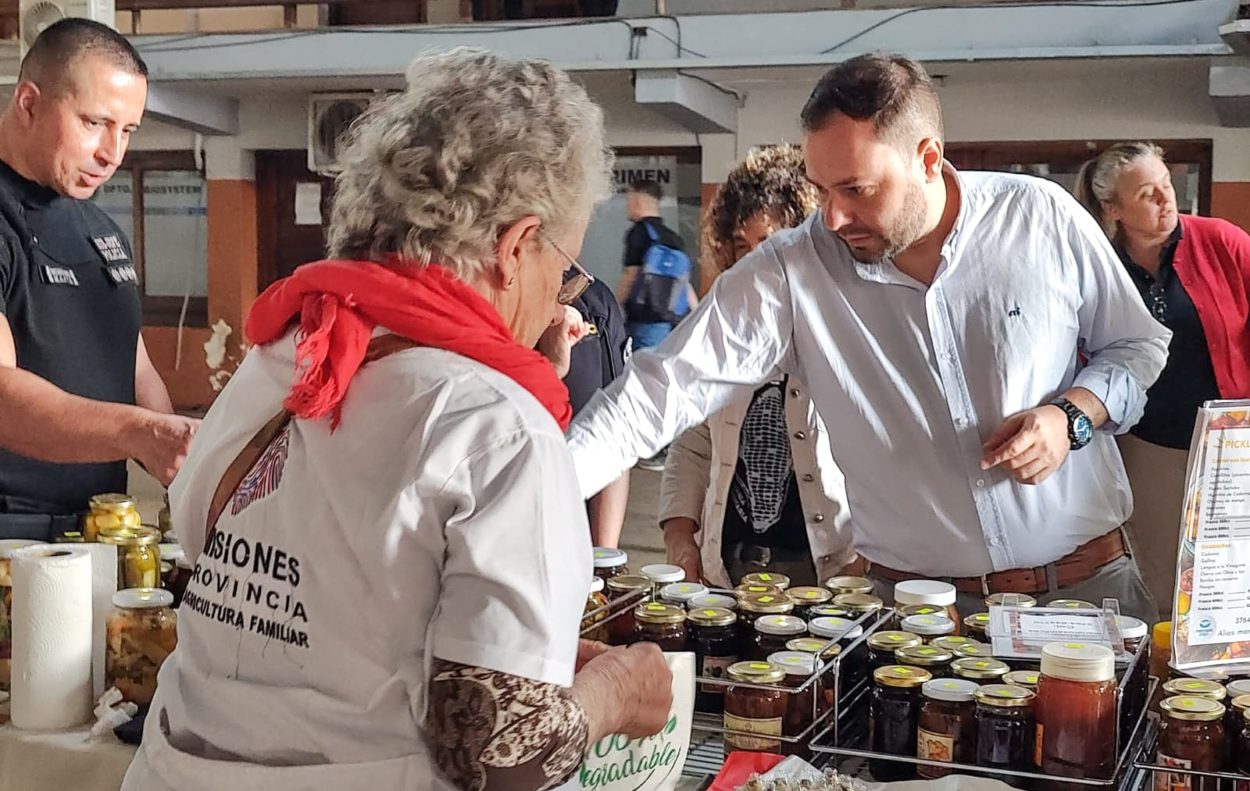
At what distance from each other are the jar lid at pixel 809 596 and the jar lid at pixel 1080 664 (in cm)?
44

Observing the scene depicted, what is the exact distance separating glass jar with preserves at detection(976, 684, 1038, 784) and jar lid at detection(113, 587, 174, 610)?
1089mm

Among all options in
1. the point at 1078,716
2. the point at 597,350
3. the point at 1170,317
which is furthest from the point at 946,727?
the point at 1170,317

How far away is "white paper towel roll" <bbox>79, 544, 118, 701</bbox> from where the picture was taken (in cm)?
186

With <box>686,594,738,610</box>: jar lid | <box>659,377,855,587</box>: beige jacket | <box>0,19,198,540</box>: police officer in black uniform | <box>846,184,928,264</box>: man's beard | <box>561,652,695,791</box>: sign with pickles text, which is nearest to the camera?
<box>561,652,695,791</box>: sign with pickles text

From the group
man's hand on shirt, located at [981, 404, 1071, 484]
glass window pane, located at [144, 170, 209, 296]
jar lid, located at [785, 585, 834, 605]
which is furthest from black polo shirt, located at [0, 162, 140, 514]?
glass window pane, located at [144, 170, 209, 296]

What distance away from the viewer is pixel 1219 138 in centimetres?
759

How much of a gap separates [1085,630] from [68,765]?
1.33 meters

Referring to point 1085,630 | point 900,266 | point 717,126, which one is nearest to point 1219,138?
point 717,126

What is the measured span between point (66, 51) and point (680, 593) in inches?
64.5

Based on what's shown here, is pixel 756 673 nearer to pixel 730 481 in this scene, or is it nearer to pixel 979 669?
pixel 979 669

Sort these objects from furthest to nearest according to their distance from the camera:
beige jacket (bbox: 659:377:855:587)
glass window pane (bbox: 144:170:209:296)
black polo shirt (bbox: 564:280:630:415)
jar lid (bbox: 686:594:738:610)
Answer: glass window pane (bbox: 144:170:209:296), black polo shirt (bbox: 564:280:630:415), beige jacket (bbox: 659:377:855:587), jar lid (bbox: 686:594:738:610)

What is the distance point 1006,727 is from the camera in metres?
1.44

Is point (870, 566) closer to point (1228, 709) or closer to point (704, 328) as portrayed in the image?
point (704, 328)

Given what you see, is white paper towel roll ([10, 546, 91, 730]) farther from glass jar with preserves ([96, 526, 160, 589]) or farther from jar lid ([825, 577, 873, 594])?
jar lid ([825, 577, 873, 594])
